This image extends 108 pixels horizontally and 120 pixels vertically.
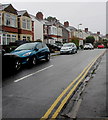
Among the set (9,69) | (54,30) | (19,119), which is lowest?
(19,119)

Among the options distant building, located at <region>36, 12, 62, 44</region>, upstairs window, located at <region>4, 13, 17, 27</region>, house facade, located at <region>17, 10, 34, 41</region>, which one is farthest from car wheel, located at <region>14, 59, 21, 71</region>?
distant building, located at <region>36, 12, 62, 44</region>

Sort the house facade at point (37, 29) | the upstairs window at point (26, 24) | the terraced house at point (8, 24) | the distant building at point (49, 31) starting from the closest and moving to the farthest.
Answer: the terraced house at point (8, 24) → the upstairs window at point (26, 24) → the house facade at point (37, 29) → the distant building at point (49, 31)

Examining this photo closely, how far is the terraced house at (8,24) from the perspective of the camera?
28.3 m

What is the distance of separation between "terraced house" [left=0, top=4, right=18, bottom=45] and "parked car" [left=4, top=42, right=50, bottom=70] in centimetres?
1495

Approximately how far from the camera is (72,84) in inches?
284

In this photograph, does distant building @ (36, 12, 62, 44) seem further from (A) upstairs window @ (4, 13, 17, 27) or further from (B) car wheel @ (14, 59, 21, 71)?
(B) car wheel @ (14, 59, 21, 71)

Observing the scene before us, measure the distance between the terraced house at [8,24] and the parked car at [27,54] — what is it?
589 inches

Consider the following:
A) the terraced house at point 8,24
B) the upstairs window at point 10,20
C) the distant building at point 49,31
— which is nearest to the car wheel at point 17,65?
the terraced house at point 8,24

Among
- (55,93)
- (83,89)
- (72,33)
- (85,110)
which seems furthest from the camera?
(72,33)

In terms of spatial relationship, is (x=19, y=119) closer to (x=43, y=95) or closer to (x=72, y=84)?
(x=43, y=95)

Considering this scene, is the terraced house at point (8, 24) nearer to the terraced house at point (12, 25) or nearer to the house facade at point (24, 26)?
the terraced house at point (12, 25)

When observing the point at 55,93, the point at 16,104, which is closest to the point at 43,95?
the point at 55,93

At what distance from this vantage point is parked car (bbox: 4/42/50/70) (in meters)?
10.5

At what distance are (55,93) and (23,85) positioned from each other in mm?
1700
